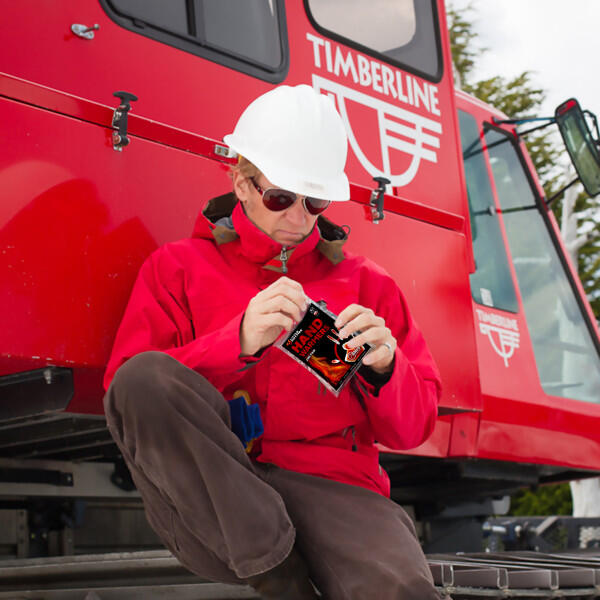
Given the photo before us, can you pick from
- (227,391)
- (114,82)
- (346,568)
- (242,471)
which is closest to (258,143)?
(114,82)

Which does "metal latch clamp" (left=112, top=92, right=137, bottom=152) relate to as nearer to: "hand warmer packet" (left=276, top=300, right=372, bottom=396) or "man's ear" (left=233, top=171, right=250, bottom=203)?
"man's ear" (left=233, top=171, right=250, bottom=203)

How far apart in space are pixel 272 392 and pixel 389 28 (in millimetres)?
1947

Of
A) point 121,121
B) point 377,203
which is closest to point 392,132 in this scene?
point 377,203

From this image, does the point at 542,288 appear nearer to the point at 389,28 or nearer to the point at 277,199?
the point at 389,28

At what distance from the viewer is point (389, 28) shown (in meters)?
3.61

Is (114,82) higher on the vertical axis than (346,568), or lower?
higher

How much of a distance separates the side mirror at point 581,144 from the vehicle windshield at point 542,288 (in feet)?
2.12

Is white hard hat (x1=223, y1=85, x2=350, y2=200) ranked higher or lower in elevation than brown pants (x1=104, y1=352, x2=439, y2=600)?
higher

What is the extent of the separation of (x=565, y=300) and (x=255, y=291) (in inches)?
115

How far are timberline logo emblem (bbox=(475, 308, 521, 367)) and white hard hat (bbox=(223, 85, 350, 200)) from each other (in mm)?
1936

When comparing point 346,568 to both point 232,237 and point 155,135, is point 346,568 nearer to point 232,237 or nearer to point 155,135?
point 232,237

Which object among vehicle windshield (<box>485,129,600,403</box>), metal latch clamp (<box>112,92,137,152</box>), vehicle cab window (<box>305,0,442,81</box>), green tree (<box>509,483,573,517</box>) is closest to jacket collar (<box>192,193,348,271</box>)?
metal latch clamp (<box>112,92,137,152</box>)

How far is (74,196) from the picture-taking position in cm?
229

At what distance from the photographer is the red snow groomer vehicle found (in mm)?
2254
